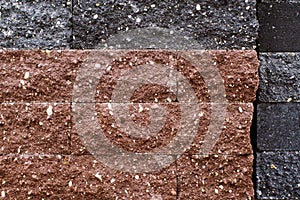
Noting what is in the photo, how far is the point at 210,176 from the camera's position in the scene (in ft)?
5.13

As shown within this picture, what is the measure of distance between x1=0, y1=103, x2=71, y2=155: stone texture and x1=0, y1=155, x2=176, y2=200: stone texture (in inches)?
1.7

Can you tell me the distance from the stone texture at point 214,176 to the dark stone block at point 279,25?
1.55ft

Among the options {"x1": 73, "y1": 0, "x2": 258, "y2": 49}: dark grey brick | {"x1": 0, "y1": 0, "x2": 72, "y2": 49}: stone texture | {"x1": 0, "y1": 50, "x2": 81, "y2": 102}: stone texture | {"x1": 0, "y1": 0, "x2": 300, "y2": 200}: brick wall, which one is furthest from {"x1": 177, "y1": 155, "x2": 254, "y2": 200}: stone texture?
{"x1": 0, "y1": 0, "x2": 72, "y2": 49}: stone texture

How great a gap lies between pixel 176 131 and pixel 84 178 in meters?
0.41

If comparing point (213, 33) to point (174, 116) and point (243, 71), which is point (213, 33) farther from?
point (174, 116)

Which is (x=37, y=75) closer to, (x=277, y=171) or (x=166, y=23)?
(x=166, y=23)

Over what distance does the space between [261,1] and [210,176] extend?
0.75m

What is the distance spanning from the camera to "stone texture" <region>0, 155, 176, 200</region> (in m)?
1.55

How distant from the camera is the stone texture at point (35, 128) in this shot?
5.07 feet

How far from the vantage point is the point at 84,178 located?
1.55m

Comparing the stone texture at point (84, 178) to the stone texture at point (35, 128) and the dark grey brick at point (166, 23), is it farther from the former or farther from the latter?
the dark grey brick at point (166, 23)

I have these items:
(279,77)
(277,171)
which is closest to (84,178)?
(277,171)

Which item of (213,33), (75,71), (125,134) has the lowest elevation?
(125,134)

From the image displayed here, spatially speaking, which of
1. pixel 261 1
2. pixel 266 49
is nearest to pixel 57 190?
pixel 266 49
